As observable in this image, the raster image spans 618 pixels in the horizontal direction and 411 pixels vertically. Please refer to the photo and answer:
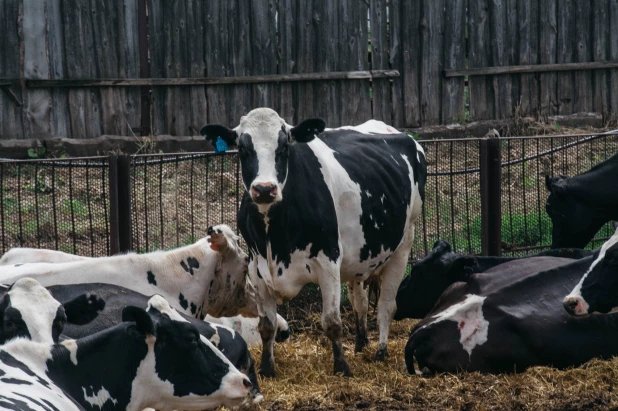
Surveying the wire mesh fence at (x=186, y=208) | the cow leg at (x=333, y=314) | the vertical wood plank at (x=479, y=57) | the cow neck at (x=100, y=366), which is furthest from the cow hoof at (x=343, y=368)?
the vertical wood plank at (x=479, y=57)

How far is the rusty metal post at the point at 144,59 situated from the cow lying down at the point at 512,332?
7.31 meters

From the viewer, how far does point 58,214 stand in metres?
11.4

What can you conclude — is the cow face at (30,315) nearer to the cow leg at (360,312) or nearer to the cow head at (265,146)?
the cow head at (265,146)

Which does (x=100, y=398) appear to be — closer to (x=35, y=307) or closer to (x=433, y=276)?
(x=35, y=307)

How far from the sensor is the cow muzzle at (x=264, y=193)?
24.3ft

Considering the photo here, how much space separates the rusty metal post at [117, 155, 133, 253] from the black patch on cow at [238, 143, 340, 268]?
1.61 meters

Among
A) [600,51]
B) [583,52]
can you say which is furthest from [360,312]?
[600,51]

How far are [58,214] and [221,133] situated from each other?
4.01m

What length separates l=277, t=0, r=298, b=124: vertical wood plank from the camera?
48.5 feet

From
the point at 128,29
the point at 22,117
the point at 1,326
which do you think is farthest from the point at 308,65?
the point at 1,326

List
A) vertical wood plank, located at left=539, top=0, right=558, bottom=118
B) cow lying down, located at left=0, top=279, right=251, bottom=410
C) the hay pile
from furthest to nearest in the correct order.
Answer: vertical wood plank, located at left=539, top=0, right=558, bottom=118 < the hay pile < cow lying down, located at left=0, top=279, right=251, bottom=410

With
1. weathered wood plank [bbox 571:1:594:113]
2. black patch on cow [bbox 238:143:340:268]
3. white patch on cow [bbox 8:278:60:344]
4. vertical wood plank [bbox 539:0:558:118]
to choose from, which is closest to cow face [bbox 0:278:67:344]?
white patch on cow [bbox 8:278:60:344]

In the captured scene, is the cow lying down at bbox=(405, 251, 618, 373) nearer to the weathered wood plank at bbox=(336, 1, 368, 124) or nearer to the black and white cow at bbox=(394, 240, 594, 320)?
the black and white cow at bbox=(394, 240, 594, 320)

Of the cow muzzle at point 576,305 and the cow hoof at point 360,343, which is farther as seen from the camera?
the cow hoof at point 360,343
